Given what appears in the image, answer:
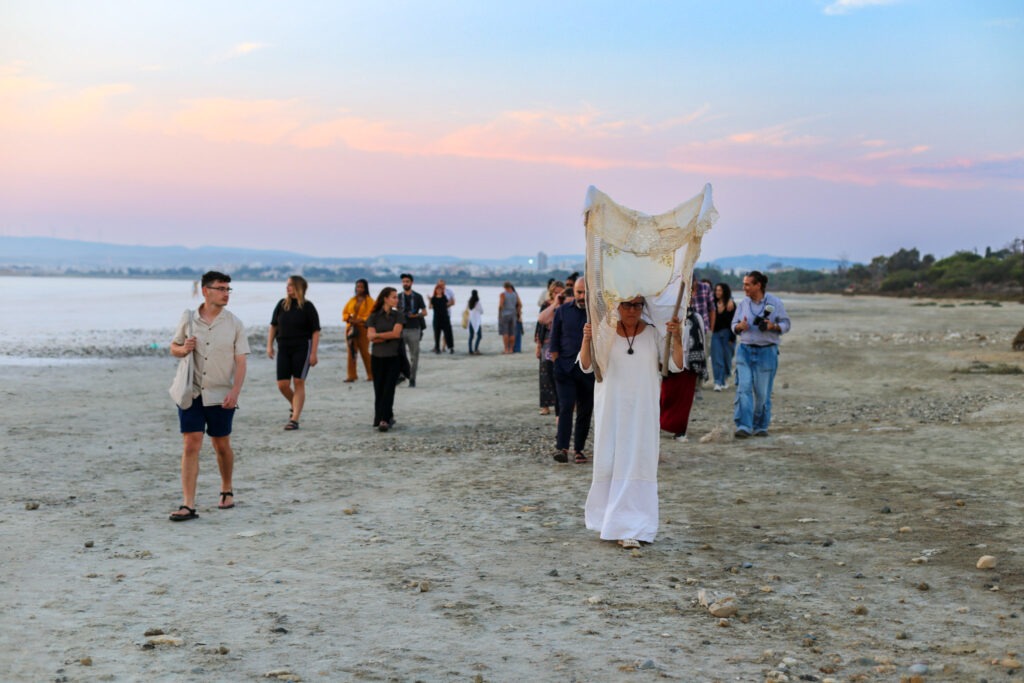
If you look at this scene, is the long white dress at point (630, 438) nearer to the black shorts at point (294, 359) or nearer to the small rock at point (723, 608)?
the small rock at point (723, 608)

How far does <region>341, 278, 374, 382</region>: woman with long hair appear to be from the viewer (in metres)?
17.7

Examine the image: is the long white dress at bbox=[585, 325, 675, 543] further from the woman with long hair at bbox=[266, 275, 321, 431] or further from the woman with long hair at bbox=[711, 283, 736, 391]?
the woman with long hair at bbox=[711, 283, 736, 391]

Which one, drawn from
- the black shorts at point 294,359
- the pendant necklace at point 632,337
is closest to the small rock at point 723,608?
the pendant necklace at point 632,337

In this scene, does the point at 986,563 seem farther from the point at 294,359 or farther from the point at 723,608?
the point at 294,359

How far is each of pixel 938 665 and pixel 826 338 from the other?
2969 centimetres

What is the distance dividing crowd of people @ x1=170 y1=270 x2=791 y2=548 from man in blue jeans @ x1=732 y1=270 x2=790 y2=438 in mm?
13

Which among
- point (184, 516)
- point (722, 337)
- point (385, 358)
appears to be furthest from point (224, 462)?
point (722, 337)

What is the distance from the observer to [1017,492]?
28.9ft

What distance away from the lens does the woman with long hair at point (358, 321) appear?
58.1 feet

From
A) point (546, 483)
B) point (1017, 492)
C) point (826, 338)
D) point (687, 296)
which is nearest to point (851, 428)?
point (1017, 492)

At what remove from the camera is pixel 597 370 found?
24.9 ft

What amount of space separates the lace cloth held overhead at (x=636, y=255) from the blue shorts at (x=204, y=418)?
2963 mm

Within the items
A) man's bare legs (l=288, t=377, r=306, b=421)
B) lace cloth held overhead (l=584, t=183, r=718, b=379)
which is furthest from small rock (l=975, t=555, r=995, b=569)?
man's bare legs (l=288, t=377, r=306, b=421)

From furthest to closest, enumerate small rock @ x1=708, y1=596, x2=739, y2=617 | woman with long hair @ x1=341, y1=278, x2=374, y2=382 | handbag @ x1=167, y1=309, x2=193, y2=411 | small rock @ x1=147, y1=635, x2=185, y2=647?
woman with long hair @ x1=341, y1=278, x2=374, y2=382 < handbag @ x1=167, y1=309, x2=193, y2=411 < small rock @ x1=708, y1=596, x2=739, y2=617 < small rock @ x1=147, y1=635, x2=185, y2=647
